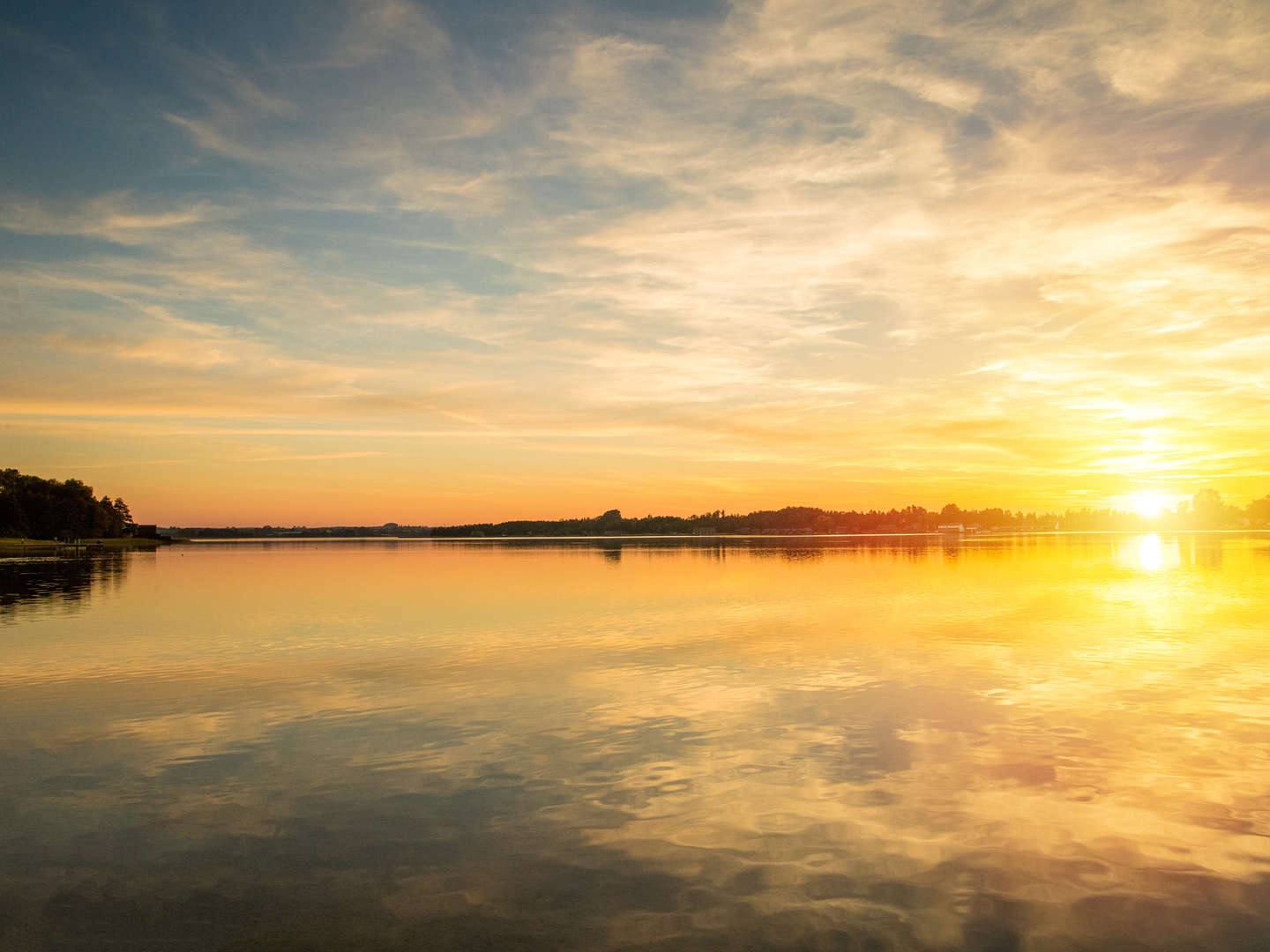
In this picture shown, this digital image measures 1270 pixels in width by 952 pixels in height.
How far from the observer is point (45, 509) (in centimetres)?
16800

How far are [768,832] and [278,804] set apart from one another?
7.13 meters

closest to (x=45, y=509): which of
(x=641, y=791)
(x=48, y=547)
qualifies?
(x=48, y=547)

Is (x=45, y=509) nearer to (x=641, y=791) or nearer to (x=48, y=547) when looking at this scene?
(x=48, y=547)

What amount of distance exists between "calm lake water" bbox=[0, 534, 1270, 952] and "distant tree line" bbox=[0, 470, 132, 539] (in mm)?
158103

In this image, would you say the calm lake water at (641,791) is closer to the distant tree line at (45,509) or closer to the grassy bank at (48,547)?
the grassy bank at (48,547)

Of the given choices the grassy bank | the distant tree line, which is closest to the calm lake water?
the grassy bank

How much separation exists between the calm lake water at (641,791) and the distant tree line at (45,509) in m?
158

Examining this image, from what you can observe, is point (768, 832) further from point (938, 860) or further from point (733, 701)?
point (733, 701)

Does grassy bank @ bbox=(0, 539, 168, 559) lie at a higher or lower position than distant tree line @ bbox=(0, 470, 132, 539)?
lower

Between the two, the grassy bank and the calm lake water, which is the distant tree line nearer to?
the grassy bank

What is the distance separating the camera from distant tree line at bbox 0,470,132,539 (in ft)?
518

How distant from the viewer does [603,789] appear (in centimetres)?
1323

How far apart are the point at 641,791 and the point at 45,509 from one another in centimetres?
19319

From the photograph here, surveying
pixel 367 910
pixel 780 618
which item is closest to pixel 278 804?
pixel 367 910
